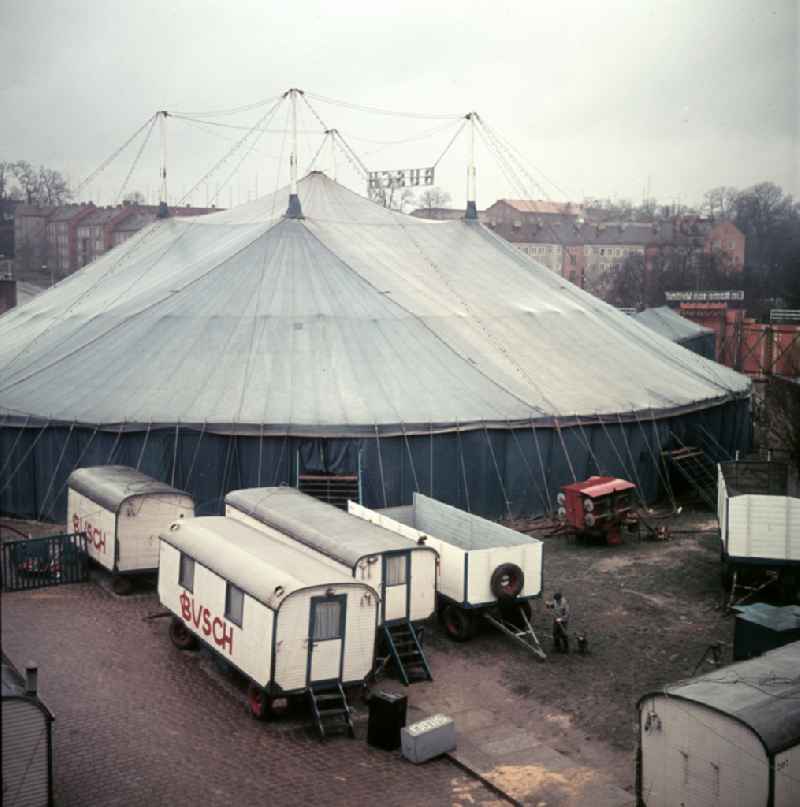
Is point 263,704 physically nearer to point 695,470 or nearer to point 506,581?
point 506,581

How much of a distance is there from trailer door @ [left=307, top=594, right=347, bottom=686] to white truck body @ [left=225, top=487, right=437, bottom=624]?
1301 millimetres

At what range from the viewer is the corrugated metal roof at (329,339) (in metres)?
26.6

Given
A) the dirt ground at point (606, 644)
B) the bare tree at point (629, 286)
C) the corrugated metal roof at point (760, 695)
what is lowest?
the dirt ground at point (606, 644)

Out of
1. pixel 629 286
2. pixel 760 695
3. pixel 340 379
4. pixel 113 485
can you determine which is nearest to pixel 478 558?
pixel 760 695

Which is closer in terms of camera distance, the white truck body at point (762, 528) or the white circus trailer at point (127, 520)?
the white truck body at point (762, 528)

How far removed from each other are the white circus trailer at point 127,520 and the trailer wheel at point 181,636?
3.39 m

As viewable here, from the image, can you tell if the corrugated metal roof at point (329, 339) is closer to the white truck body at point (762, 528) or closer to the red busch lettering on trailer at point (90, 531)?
the red busch lettering on trailer at point (90, 531)

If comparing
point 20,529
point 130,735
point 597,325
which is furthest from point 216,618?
point 597,325

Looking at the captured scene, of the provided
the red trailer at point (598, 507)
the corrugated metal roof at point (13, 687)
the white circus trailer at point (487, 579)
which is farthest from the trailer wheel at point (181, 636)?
the red trailer at point (598, 507)

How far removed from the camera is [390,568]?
17.2 metres

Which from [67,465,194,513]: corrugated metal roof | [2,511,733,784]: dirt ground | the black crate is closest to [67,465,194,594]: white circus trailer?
[67,465,194,513]: corrugated metal roof

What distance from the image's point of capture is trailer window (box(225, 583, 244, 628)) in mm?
15641

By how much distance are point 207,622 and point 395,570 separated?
3250 millimetres

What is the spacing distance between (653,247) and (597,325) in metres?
73.1
